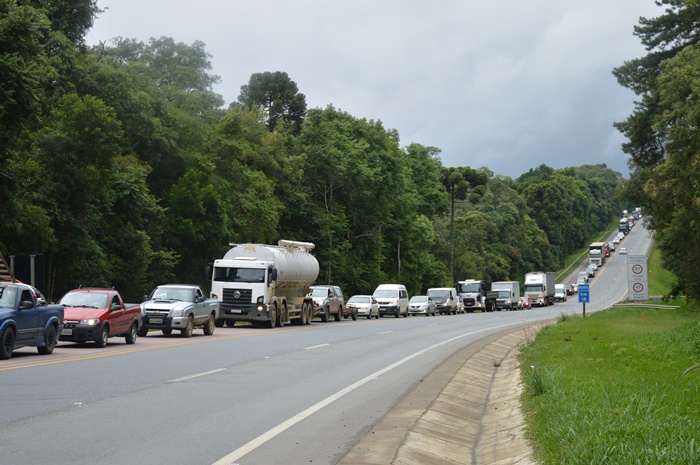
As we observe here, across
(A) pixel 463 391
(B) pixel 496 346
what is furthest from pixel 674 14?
(A) pixel 463 391

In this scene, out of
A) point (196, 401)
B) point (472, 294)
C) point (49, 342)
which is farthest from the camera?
point (472, 294)

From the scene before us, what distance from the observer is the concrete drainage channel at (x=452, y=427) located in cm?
916

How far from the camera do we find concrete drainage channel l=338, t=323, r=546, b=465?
9.16 meters

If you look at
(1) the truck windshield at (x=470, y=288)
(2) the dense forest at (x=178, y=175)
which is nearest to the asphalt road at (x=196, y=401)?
(2) the dense forest at (x=178, y=175)

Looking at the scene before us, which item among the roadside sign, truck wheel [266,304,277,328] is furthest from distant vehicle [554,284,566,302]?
truck wheel [266,304,277,328]

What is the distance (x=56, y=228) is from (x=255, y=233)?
22981 mm

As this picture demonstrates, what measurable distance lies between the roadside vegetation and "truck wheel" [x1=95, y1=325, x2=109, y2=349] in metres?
11.4

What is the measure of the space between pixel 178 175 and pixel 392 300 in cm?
1834

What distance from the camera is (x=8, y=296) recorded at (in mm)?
19797

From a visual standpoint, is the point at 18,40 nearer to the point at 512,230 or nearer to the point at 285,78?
the point at 285,78

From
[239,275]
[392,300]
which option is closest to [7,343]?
[239,275]

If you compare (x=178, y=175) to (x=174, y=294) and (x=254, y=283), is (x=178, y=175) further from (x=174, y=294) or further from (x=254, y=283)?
(x=174, y=294)

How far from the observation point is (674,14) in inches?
2012

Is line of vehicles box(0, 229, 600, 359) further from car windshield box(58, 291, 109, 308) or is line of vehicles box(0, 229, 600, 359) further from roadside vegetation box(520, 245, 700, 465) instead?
roadside vegetation box(520, 245, 700, 465)
